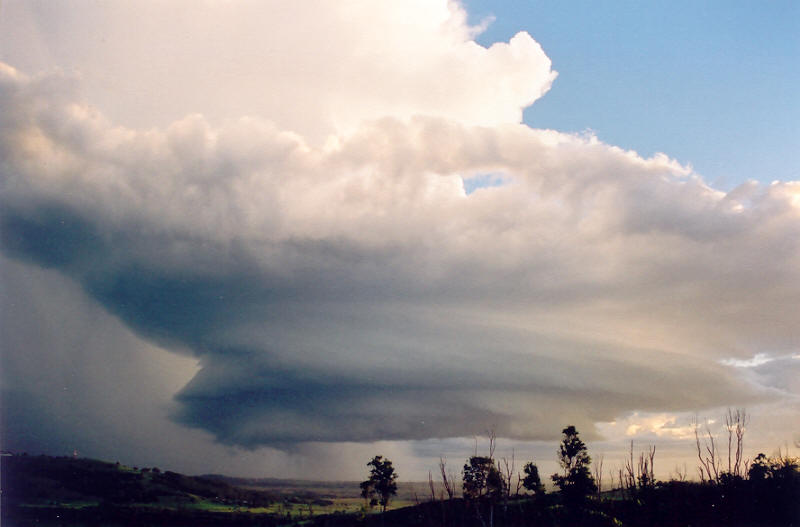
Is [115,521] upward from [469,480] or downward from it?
downward

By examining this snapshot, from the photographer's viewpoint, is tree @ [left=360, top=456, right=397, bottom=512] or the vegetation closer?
the vegetation

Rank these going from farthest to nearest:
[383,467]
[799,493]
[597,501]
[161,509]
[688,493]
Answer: [161,509] → [383,467] → [597,501] → [688,493] → [799,493]

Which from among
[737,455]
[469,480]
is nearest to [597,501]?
[737,455]

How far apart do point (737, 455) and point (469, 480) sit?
75.2 m

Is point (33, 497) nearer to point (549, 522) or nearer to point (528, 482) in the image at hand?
point (528, 482)

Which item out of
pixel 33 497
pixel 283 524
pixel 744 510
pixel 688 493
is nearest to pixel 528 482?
pixel 688 493

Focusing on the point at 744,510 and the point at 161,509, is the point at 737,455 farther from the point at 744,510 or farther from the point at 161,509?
the point at 161,509

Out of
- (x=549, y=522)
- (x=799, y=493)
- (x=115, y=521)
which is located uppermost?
(x=799, y=493)

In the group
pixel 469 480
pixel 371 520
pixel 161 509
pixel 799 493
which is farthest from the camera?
pixel 161 509

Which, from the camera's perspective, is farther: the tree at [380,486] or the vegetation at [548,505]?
the tree at [380,486]

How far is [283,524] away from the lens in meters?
175

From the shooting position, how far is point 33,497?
196875 mm

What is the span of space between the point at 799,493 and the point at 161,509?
569 feet

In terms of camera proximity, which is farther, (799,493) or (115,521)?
(115,521)
